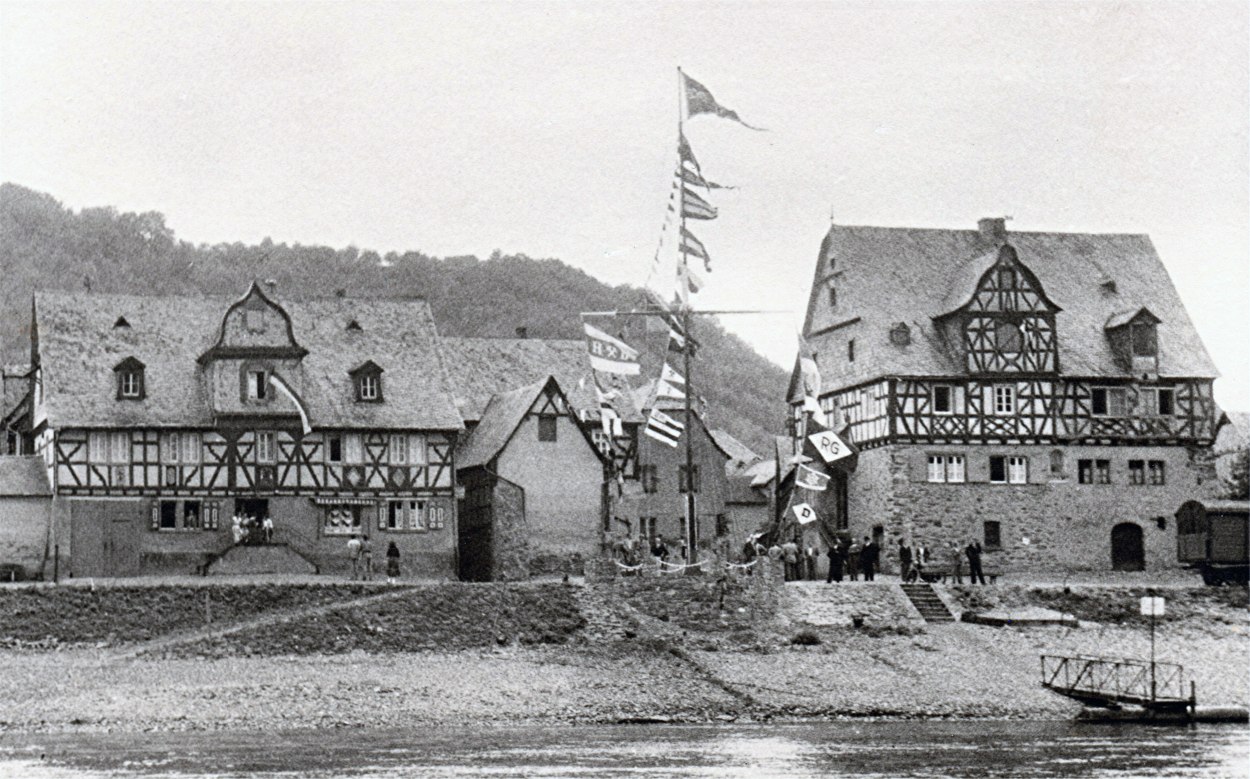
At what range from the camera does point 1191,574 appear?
7444 cm

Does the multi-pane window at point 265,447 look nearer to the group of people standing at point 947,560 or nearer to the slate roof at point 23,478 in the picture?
the slate roof at point 23,478

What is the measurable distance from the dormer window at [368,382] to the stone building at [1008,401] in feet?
57.4

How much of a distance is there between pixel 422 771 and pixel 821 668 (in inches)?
723

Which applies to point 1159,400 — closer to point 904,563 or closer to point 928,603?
point 904,563

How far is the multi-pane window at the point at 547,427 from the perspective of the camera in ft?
233

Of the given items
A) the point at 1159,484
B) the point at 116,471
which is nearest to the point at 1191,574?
the point at 1159,484

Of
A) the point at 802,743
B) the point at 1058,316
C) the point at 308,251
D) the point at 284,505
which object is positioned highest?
the point at 308,251

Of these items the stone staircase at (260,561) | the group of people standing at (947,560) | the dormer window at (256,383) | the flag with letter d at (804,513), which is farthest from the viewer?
the dormer window at (256,383)

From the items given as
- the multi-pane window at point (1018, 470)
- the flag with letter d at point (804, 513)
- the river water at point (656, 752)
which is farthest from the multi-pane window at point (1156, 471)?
the river water at point (656, 752)

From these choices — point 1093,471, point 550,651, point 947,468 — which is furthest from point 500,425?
point 1093,471

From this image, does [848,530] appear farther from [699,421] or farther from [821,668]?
[821,668]

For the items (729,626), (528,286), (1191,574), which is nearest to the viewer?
(729,626)

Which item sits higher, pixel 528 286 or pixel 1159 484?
pixel 528 286

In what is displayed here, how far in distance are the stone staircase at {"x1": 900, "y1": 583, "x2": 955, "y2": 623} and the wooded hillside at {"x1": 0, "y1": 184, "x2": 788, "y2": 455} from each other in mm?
60018
